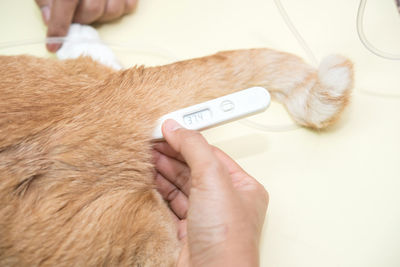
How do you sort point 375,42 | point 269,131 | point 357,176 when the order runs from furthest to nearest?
point 375,42 → point 269,131 → point 357,176

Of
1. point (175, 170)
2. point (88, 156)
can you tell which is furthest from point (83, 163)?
point (175, 170)

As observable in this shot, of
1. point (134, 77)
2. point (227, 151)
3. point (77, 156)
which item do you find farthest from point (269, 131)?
point (77, 156)

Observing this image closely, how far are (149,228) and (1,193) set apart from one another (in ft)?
1.31

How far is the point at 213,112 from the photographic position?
3.23 feet

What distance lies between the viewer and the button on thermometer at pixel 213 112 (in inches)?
38.6

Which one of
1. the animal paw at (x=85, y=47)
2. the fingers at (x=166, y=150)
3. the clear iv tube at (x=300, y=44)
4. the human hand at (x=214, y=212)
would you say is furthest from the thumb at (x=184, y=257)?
the animal paw at (x=85, y=47)

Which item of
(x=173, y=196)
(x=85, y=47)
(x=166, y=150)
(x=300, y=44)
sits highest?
(x=300, y=44)

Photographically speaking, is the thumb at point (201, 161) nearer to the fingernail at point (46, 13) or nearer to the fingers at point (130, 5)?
the fingers at point (130, 5)

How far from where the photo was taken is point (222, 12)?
1495 millimetres

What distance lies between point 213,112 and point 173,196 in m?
0.40

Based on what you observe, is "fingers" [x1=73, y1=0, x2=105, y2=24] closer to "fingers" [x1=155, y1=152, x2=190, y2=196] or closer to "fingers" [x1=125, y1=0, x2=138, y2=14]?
"fingers" [x1=125, y1=0, x2=138, y2=14]

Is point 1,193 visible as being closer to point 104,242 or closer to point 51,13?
point 104,242

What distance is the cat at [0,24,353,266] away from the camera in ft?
2.73

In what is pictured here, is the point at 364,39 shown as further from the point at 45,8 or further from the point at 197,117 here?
the point at 45,8
